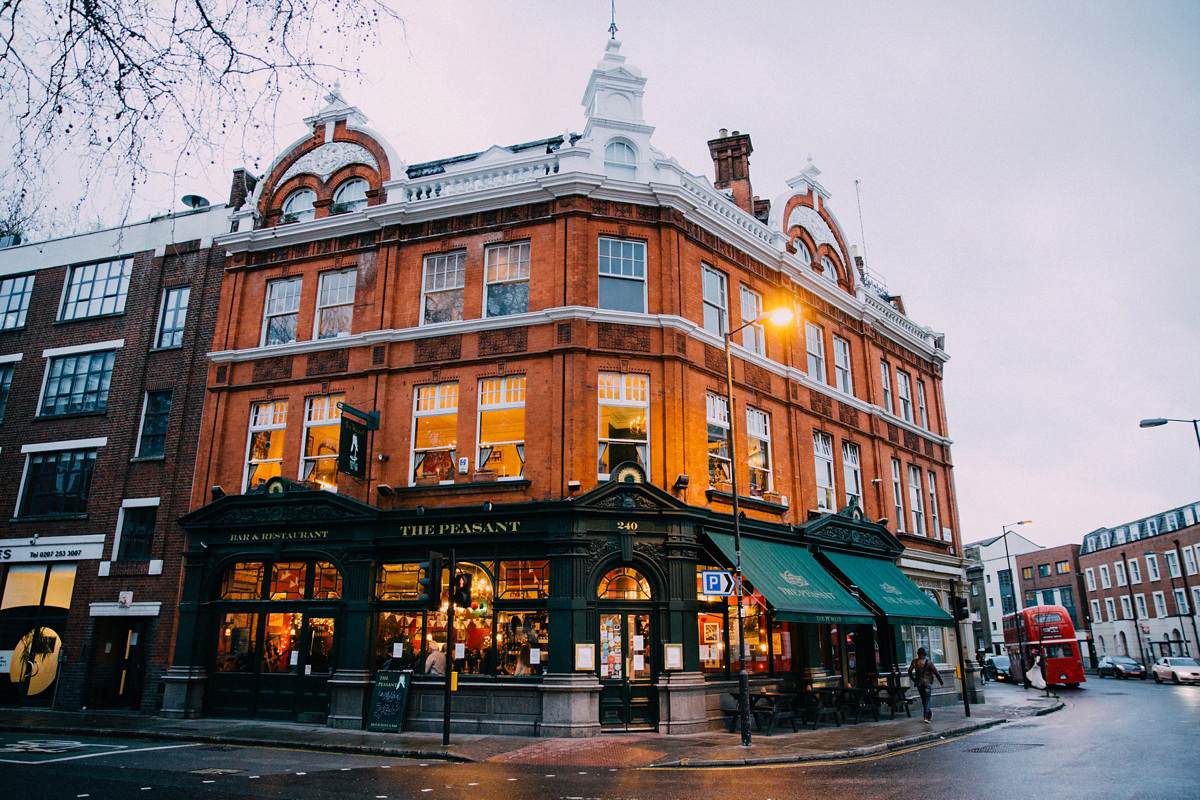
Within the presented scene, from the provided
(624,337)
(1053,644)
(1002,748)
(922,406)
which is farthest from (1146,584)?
(624,337)

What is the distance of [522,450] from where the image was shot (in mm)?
18469

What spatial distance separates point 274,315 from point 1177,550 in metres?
65.2

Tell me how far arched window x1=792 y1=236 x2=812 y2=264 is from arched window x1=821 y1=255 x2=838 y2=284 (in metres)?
0.78

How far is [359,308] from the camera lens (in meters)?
21.0

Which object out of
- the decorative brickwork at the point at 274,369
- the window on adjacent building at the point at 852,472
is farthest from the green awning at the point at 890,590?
the decorative brickwork at the point at 274,369

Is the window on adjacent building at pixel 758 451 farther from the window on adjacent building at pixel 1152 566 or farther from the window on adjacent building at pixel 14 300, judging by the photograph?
the window on adjacent building at pixel 1152 566

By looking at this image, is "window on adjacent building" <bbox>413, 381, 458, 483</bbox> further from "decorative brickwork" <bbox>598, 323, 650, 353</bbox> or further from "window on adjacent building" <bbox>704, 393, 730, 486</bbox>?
"window on adjacent building" <bbox>704, 393, 730, 486</bbox>

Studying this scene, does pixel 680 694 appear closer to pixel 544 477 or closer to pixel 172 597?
pixel 544 477

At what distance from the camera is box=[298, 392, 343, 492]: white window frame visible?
20469 millimetres

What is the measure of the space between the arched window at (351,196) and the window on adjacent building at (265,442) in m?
5.93

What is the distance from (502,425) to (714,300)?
6960 mm

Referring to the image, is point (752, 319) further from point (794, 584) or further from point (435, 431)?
point (435, 431)

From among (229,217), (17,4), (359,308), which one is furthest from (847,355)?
(17,4)

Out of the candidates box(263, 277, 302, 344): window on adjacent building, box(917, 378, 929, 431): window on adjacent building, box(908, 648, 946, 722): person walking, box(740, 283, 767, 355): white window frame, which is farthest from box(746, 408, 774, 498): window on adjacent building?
box(263, 277, 302, 344): window on adjacent building
